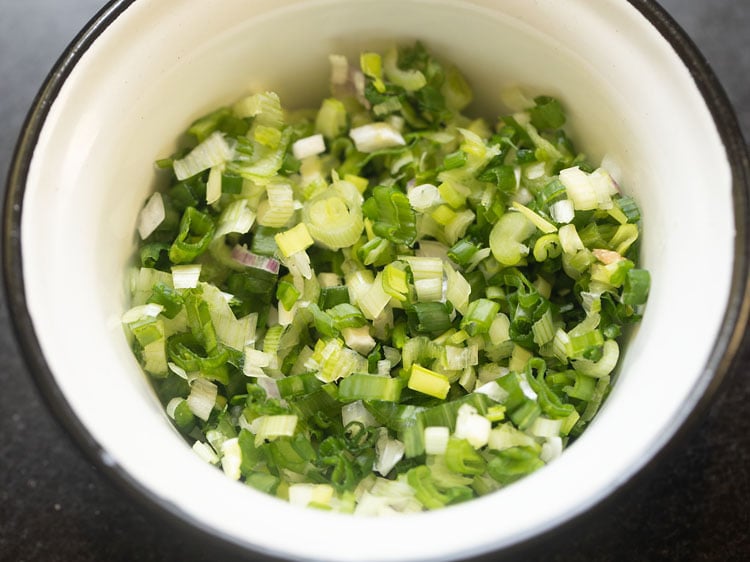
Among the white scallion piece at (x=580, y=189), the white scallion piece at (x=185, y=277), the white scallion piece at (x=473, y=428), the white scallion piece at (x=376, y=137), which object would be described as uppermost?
the white scallion piece at (x=580, y=189)

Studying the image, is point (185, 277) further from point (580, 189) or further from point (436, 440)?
point (580, 189)

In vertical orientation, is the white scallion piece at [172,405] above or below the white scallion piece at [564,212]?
below

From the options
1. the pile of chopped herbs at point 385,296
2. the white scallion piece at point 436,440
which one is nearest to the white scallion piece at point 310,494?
the pile of chopped herbs at point 385,296

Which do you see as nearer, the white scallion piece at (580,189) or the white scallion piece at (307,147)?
the white scallion piece at (580,189)

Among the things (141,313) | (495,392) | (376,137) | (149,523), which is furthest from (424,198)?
(149,523)

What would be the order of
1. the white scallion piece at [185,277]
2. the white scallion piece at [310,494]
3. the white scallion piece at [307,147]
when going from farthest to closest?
the white scallion piece at [307,147] → the white scallion piece at [185,277] → the white scallion piece at [310,494]

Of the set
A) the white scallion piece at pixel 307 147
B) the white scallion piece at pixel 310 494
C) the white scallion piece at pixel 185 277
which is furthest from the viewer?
the white scallion piece at pixel 307 147

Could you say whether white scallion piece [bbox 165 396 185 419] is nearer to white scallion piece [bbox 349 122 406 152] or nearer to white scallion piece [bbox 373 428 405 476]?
white scallion piece [bbox 373 428 405 476]

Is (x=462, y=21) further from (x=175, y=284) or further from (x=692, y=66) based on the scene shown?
(x=175, y=284)

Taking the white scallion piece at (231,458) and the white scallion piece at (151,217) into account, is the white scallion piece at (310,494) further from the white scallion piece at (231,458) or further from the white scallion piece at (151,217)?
the white scallion piece at (151,217)
